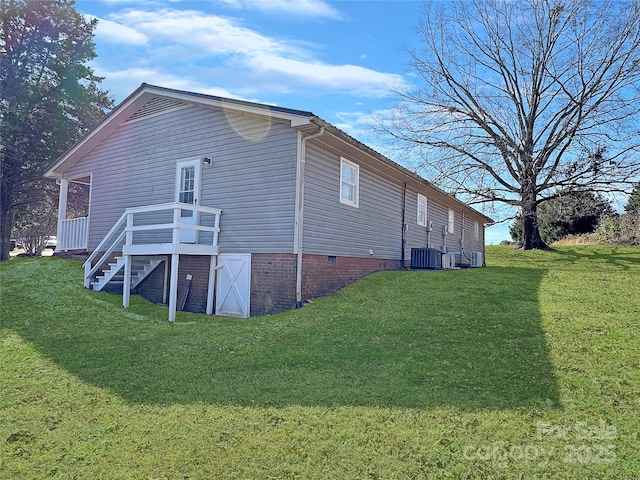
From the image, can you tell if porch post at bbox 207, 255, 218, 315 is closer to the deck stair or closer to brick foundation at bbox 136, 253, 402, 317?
brick foundation at bbox 136, 253, 402, 317

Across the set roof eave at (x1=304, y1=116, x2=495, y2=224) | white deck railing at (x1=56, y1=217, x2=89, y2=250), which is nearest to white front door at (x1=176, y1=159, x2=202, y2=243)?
roof eave at (x1=304, y1=116, x2=495, y2=224)

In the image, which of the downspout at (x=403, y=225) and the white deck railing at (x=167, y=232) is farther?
Result: the downspout at (x=403, y=225)

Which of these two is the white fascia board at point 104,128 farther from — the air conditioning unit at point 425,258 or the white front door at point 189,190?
the air conditioning unit at point 425,258

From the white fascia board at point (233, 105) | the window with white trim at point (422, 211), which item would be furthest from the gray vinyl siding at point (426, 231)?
the white fascia board at point (233, 105)

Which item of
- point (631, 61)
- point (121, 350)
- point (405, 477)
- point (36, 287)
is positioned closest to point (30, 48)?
point (36, 287)

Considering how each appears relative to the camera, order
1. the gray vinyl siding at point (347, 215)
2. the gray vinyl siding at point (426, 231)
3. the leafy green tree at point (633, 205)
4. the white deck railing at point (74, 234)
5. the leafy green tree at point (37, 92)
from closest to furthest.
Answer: the gray vinyl siding at point (347, 215)
the white deck railing at point (74, 234)
the gray vinyl siding at point (426, 231)
the leafy green tree at point (37, 92)
the leafy green tree at point (633, 205)

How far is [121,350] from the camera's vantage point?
623cm

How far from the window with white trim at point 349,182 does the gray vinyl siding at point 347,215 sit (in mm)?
162

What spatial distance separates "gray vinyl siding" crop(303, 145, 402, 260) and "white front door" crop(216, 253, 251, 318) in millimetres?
1547

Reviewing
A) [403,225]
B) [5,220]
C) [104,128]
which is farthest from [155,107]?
[5,220]

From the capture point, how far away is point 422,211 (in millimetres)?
16094

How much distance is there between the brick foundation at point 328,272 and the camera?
9320 mm

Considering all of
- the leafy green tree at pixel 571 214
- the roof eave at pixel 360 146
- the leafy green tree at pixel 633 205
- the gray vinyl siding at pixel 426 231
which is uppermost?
the leafy green tree at pixel 633 205

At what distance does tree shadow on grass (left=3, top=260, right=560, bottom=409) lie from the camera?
4496mm
